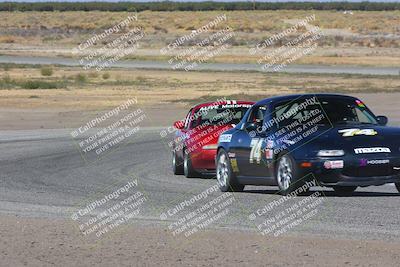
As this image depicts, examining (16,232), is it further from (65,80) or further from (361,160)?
(65,80)

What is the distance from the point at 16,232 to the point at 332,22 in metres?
130

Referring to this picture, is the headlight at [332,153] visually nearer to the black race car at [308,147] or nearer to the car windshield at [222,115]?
the black race car at [308,147]

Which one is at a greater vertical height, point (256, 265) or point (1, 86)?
point (256, 265)

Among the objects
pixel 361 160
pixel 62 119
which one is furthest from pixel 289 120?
pixel 62 119

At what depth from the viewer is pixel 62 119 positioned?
124ft

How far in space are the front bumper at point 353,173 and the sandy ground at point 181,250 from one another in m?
A: 3.06

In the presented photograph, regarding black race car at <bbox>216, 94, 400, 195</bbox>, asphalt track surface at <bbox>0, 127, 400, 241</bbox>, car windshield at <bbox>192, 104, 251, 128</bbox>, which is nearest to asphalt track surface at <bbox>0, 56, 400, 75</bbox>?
asphalt track surface at <bbox>0, 127, 400, 241</bbox>

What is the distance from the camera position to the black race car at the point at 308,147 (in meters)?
14.5

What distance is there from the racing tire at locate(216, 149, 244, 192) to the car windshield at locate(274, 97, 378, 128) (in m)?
1.11

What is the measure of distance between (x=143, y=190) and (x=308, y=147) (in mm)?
3241

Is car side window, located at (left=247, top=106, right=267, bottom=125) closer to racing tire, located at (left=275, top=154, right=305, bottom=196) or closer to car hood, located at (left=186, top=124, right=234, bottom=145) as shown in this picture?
racing tire, located at (left=275, top=154, right=305, bottom=196)

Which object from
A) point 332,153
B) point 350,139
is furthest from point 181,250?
point 350,139

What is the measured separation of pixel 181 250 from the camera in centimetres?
1063

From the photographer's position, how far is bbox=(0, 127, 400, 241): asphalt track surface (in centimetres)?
1241
